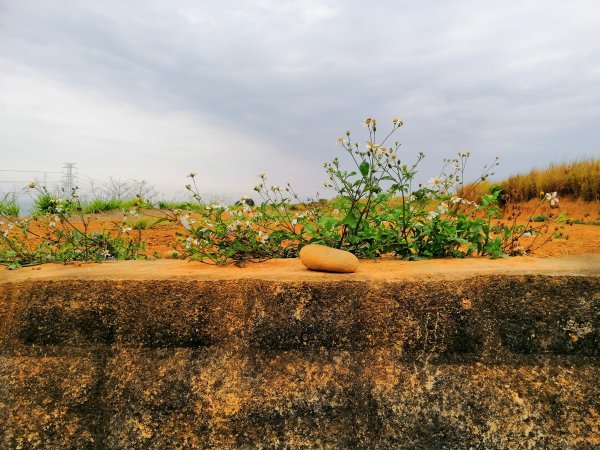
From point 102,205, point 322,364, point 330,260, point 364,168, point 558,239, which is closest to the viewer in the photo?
point 322,364

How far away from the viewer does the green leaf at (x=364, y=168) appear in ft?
9.72

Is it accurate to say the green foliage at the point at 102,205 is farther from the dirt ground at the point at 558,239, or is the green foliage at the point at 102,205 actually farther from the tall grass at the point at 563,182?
the tall grass at the point at 563,182

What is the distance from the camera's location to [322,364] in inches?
97.0

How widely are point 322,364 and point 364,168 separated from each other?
1156mm

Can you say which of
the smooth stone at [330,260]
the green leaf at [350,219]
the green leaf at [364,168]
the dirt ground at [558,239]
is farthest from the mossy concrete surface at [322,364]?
the dirt ground at [558,239]

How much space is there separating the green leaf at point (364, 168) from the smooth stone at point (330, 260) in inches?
20.5

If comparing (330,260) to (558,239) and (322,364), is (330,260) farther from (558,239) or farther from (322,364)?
(558,239)

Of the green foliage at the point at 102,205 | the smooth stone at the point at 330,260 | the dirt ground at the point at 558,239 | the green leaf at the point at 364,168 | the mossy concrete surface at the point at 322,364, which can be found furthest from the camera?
the green foliage at the point at 102,205

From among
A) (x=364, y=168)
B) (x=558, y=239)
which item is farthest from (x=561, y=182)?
(x=364, y=168)

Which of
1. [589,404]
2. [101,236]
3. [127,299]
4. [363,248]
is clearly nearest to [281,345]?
[127,299]

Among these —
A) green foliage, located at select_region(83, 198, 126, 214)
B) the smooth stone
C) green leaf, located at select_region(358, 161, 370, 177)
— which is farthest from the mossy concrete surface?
green foliage, located at select_region(83, 198, 126, 214)

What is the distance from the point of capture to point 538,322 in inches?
98.4

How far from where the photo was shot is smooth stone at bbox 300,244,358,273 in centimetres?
273

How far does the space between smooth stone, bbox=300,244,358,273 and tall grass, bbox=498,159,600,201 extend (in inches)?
315
